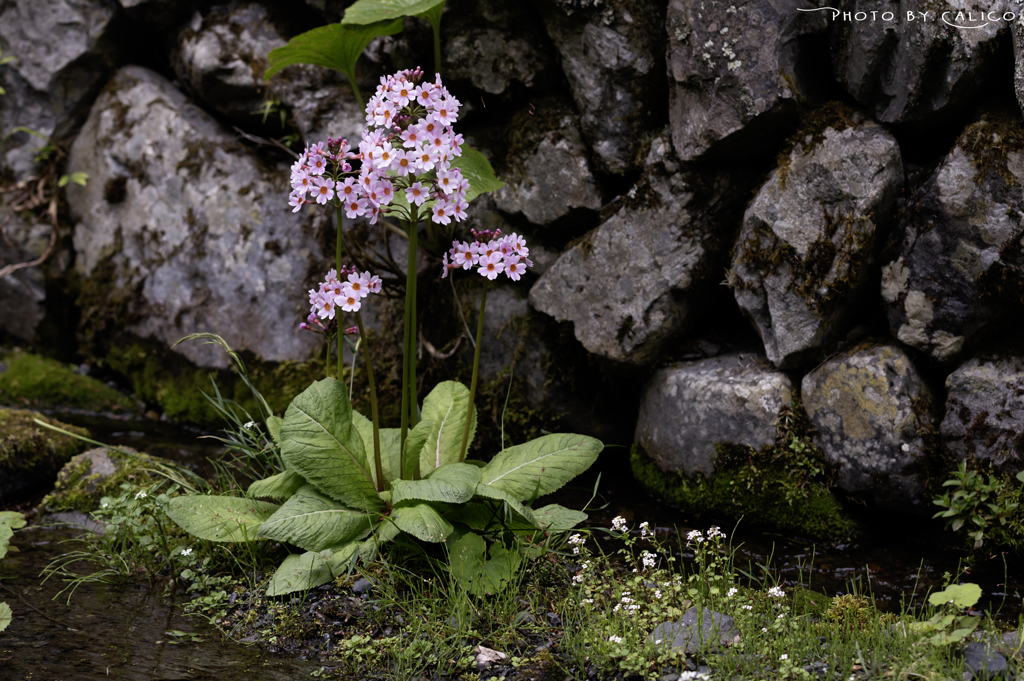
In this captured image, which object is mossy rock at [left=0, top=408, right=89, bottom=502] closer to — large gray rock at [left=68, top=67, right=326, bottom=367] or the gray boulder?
large gray rock at [left=68, top=67, right=326, bottom=367]

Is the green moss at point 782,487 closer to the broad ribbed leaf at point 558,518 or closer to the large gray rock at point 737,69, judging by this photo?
the broad ribbed leaf at point 558,518

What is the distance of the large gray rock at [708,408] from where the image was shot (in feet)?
12.1

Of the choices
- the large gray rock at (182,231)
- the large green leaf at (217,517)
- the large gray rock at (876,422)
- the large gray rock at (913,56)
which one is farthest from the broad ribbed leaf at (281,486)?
the large gray rock at (913,56)

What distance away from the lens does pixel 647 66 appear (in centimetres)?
398

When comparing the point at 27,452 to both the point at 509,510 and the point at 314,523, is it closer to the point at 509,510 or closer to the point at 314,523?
the point at 314,523

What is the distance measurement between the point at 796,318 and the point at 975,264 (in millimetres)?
791

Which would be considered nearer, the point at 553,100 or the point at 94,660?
the point at 94,660

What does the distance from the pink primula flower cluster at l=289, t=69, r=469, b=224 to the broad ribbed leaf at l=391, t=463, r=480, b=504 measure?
102 centimetres

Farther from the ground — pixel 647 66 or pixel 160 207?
pixel 647 66

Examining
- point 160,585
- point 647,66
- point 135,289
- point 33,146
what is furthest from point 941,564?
point 33,146

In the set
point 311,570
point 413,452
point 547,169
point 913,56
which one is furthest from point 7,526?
point 913,56

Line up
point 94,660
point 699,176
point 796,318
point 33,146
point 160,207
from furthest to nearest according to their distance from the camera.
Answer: point 33,146 → point 160,207 → point 699,176 → point 796,318 → point 94,660

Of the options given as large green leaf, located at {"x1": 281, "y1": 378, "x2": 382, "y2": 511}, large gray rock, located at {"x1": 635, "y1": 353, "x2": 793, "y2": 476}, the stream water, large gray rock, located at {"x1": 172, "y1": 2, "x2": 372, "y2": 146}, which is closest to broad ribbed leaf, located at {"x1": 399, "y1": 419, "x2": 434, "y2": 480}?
large green leaf, located at {"x1": 281, "y1": 378, "x2": 382, "y2": 511}

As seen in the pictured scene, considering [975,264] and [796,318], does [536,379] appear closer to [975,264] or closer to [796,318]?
[796,318]
